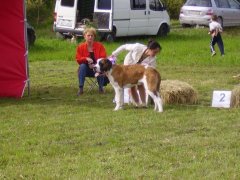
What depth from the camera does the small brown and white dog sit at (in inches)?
404

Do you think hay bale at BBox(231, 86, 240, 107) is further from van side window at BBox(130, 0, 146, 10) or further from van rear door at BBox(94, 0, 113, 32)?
van side window at BBox(130, 0, 146, 10)

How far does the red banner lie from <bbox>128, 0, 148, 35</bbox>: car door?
14165 millimetres

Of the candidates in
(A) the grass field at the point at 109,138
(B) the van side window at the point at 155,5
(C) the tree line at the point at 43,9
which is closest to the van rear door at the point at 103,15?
(B) the van side window at the point at 155,5

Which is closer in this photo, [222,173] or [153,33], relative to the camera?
[222,173]

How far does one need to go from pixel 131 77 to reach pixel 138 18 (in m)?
16.3

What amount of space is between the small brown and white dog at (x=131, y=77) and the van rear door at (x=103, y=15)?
13935 mm

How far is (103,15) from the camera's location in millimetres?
24438

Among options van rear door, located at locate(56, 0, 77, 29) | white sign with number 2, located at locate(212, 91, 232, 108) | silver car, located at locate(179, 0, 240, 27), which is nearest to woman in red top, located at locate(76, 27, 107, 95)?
white sign with number 2, located at locate(212, 91, 232, 108)

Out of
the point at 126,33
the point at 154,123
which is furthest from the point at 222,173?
the point at 126,33

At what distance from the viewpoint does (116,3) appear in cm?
2495

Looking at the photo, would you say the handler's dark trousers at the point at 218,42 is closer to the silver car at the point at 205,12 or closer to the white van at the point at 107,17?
the white van at the point at 107,17

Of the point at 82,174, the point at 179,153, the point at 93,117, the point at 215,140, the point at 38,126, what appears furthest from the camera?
the point at 93,117

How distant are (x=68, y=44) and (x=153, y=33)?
509 centimetres

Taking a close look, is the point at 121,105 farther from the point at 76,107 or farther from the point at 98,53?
the point at 98,53
